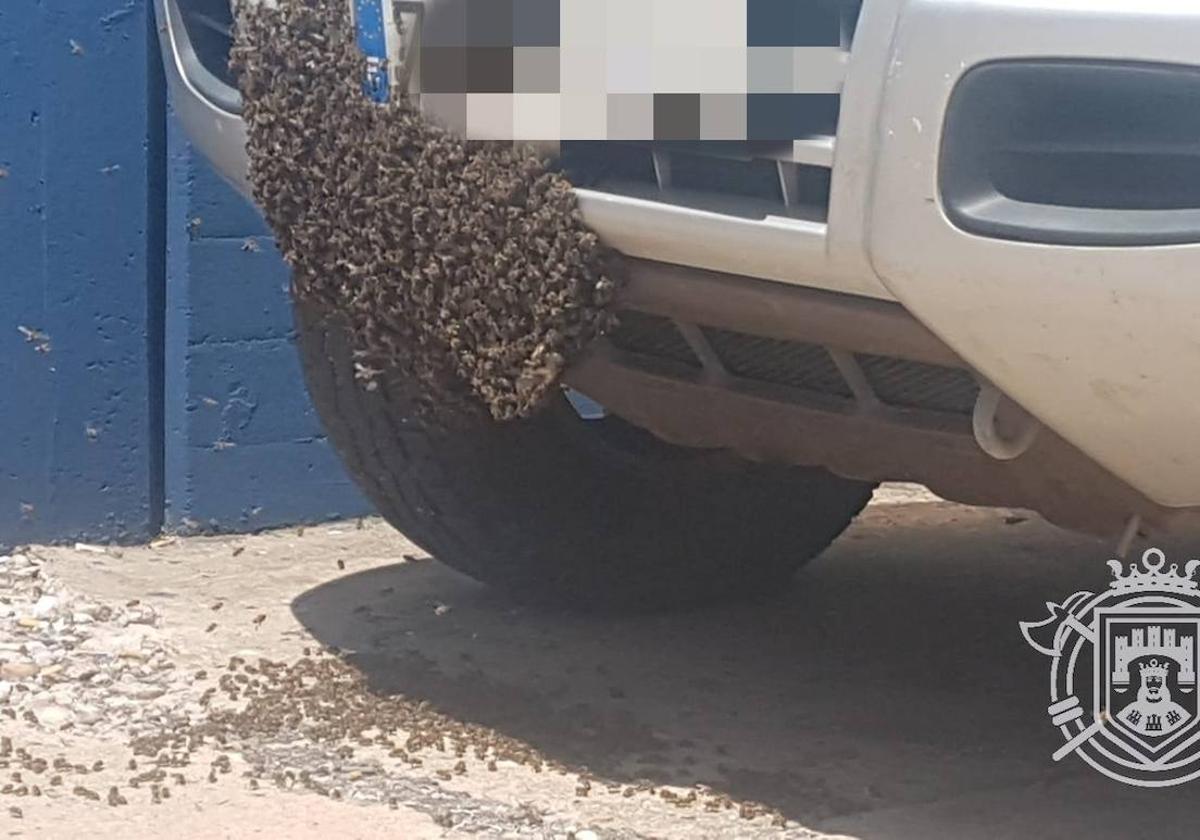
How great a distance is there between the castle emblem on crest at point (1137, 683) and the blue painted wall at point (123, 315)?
1.82m

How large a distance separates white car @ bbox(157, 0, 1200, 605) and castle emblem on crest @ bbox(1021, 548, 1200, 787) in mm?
612

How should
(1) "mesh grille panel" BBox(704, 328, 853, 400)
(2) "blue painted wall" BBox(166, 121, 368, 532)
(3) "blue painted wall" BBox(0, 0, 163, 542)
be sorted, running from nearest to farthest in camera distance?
(1) "mesh grille panel" BBox(704, 328, 853, 400)
(3) "blue painted wall" BBox(0, 0, 163, 542)
(2) "blue painted wall" BBox(166, 121, 368, 532)

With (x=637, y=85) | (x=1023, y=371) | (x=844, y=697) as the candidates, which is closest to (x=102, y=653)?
(x=844, y=697)

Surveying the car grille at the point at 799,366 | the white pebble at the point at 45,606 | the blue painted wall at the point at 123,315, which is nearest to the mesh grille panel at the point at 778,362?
the car grille at the point at 799,366

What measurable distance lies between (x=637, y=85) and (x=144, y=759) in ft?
4.35

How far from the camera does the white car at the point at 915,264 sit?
215 cm

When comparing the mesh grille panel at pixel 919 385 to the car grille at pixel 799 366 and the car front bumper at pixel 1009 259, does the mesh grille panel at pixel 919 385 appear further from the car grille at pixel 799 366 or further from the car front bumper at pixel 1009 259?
the car front bumper at pixel 1009 259

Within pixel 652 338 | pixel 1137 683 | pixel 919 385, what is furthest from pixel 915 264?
pixel 1137 683

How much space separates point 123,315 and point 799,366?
1905mm

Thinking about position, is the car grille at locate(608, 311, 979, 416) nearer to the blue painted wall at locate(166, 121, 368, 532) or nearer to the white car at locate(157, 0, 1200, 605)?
the white car at locate(157, 0, 1200, 605)

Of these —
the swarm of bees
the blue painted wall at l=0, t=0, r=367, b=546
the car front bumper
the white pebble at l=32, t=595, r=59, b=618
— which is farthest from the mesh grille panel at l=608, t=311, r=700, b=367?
the blue painted wall at l=0, t=0, r=367, b=546

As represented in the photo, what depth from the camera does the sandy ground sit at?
2957mm

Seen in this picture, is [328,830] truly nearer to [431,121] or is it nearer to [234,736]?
[234,736]

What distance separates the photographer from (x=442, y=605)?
160 inches
